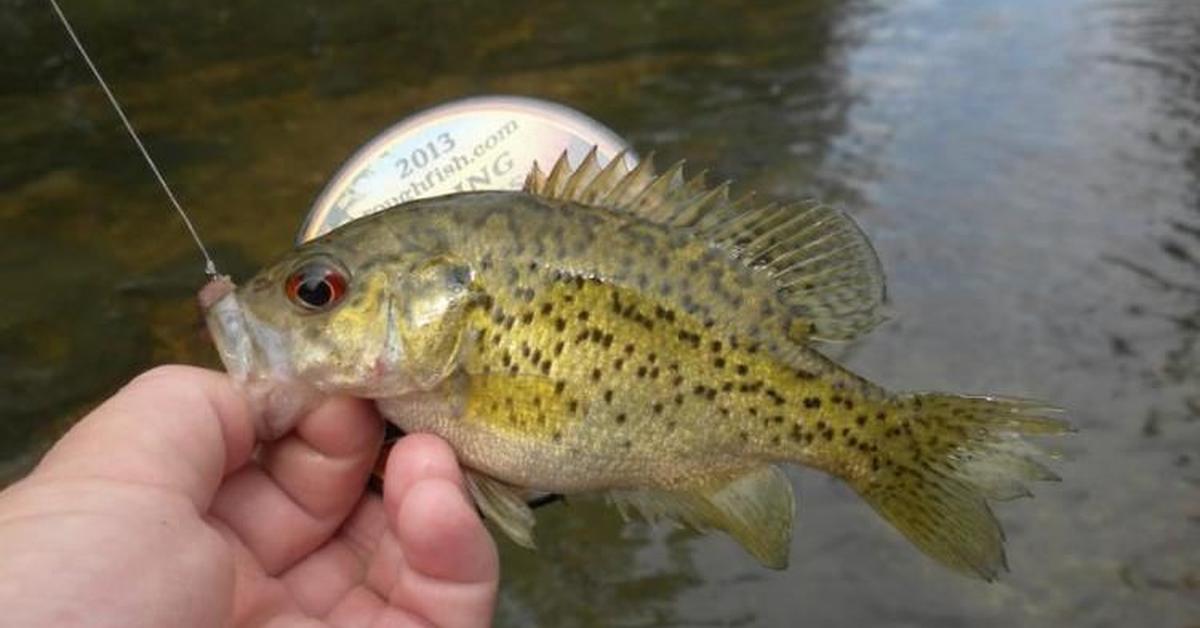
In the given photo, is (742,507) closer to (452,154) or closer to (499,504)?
(499,504)

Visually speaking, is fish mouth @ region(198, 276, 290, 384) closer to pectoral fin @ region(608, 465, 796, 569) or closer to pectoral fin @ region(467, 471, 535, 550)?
pectoral fin @ region(467, 471, 535, 550)

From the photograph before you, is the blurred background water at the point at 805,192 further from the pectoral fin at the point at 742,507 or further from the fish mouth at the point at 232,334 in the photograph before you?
the fish mouth at the point at 232,334

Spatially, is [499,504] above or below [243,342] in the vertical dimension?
below

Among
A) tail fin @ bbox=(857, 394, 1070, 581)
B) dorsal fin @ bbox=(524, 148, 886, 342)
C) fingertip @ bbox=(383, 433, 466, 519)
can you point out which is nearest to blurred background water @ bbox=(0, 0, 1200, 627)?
tail fin @ bbox=(857, 394, 1070, 581)

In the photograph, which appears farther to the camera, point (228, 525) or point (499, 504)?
point (228, 525)

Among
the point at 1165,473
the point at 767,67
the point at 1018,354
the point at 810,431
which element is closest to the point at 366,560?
the point at 810,431

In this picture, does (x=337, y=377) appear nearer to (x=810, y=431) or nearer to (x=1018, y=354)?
(x=810, y=431)

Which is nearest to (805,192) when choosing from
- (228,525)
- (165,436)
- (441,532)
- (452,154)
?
(452,154)
